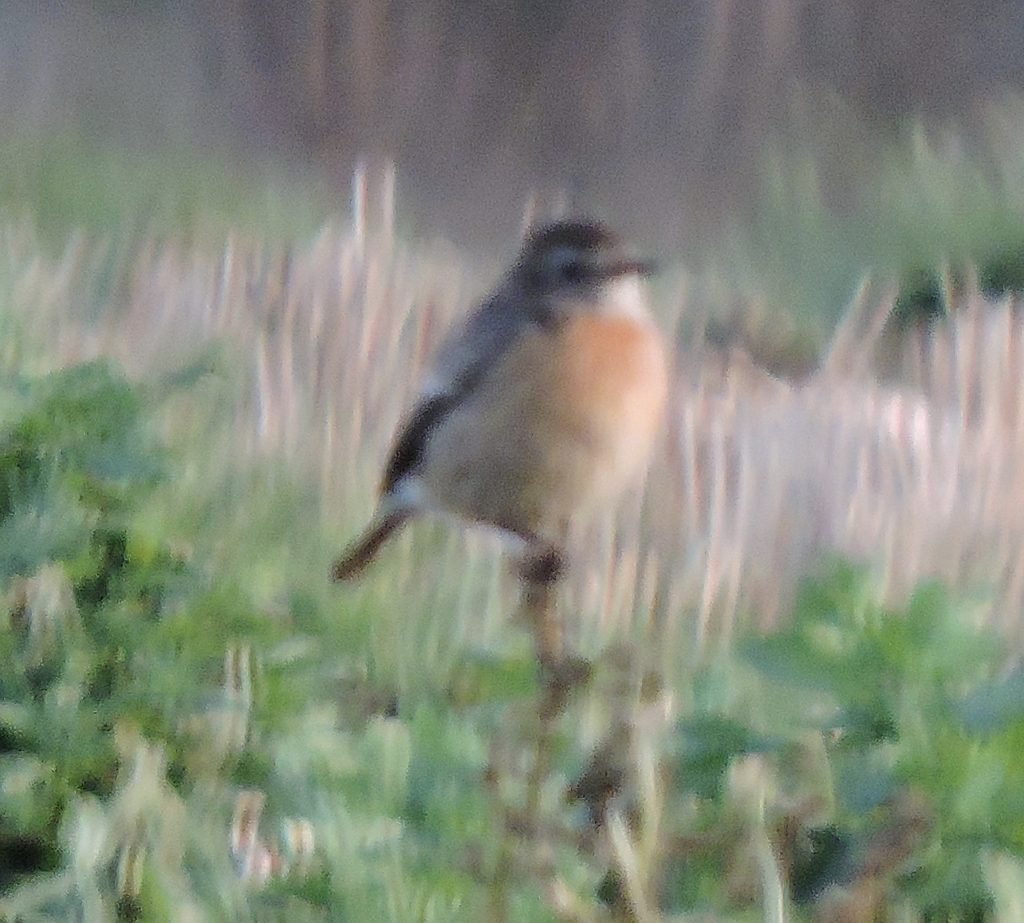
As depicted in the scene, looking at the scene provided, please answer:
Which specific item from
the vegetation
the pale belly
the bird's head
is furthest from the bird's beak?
the vegetation

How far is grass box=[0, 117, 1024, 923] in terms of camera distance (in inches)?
33.7

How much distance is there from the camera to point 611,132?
4.67 meters

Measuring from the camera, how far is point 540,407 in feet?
6.79

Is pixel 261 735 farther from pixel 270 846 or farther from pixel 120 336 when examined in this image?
pixel 120 336

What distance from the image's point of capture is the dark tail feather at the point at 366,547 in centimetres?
190

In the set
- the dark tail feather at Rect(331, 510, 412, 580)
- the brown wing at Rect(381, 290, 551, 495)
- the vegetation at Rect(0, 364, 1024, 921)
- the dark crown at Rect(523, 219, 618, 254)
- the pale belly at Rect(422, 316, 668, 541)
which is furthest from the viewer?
the dark crown at Rect(523, 219, 618, 254)

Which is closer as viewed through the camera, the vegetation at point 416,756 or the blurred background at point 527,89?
the vegetation at point 416,756

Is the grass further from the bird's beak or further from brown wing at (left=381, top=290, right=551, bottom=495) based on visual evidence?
the bird's beak

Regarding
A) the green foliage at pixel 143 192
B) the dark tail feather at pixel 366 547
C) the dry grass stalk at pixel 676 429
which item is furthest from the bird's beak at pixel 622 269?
the green foliage at pixel 143 192

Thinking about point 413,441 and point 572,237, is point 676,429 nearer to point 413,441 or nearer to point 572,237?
point 572,237

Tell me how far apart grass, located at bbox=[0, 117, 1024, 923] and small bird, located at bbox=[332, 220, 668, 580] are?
0.07m

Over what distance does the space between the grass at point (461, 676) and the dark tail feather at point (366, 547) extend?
4cm

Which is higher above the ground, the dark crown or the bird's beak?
the dark crown

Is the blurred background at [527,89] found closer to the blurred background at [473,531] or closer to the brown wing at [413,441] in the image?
the blurred background at [473,531]
